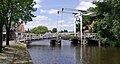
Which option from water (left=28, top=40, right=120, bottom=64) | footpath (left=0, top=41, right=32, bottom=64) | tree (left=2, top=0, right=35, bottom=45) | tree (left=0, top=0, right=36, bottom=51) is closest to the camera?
footpath (left=0, top=41, right=32, bottom=64)

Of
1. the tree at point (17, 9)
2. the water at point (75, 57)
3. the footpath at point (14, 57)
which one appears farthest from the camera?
the tree at point (17, 9)

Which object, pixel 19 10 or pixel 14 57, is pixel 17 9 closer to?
pixel 19 10

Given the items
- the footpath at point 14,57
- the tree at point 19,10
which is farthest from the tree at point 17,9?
the footpath at point 14,57

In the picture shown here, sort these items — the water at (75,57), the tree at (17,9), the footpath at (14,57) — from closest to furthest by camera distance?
the footpath at (14,57)
the water at (75,57)
the tree at (17,9)

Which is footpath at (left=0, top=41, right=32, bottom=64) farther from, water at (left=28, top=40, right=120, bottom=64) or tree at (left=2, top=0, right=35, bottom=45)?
tree at (left=2, top=0, right=35, bottom=45)

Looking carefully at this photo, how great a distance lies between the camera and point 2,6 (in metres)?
32.7

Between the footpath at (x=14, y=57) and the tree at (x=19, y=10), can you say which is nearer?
the footpath at (x=14, y=57)

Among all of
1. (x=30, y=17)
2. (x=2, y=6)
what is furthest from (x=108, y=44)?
(x=2, y=6)

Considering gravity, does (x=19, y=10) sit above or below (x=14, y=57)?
above

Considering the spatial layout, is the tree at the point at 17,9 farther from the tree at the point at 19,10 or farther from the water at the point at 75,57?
the water at the point at 75,57

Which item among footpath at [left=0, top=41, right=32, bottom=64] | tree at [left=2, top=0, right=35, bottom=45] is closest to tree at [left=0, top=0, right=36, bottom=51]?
tree at [left=2, top=0, right=35, bottom=45]

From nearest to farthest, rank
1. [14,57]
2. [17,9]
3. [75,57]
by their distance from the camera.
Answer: [14,57] → [75,57] → [17,9]

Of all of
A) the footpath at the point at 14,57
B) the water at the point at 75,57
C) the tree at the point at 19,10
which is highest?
the tree at the point at 19,10

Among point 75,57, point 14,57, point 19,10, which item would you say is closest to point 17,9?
point 19,10
